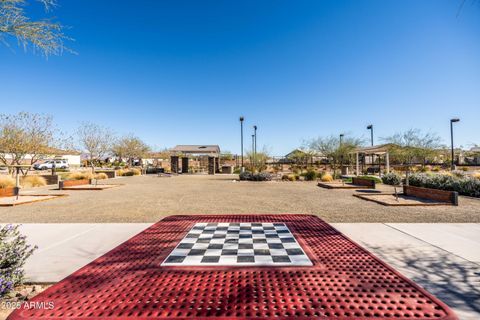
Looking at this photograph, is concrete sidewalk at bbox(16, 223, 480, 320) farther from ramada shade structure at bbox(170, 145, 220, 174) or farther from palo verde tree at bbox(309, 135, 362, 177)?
ramada shade structure at bbox(170, 145, 220, 174)

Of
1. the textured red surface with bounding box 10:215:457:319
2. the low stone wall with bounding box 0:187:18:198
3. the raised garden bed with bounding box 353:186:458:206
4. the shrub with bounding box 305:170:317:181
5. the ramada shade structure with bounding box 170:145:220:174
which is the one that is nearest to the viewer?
the textured red surface with bounding box 10:215:457:319

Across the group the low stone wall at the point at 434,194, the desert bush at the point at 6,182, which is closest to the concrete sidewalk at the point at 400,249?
the low stone wall at the point at 434,194

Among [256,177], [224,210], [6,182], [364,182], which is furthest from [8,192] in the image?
[364,182]

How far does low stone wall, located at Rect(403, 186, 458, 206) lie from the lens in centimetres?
783

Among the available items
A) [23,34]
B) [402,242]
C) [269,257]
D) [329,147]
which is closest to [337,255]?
[269,257]

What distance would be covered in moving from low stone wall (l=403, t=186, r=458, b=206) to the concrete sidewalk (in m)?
3.15

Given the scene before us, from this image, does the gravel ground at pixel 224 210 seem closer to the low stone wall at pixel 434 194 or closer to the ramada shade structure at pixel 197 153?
the low stone wall at pixel 434 194

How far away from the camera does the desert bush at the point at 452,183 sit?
9.66 meters

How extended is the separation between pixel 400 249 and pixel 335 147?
2109cm

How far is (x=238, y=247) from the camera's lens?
12.4ft

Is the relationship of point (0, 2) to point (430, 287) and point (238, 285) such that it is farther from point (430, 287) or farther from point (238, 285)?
point (430, 287)

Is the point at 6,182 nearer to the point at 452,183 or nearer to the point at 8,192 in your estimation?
the point at 8,192

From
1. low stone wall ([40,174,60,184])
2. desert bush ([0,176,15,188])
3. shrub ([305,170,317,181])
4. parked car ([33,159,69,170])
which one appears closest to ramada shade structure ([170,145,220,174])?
shrub ([305,170,317,181])

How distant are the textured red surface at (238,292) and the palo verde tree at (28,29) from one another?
299 centimetres
